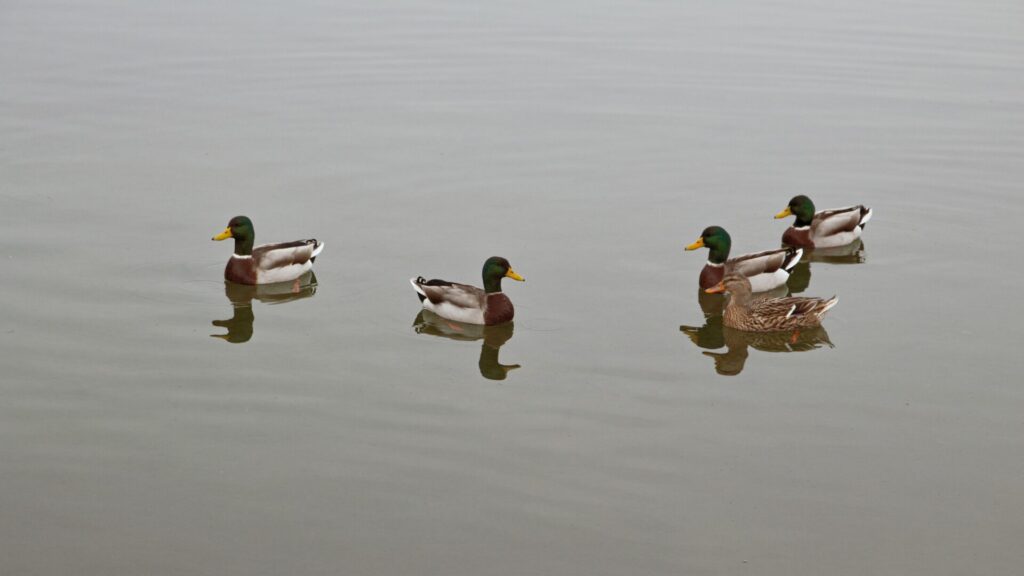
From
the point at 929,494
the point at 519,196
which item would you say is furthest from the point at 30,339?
the point at 929,494

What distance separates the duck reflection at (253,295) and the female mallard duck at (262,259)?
69 mm

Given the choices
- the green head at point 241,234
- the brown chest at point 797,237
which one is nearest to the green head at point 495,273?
the green head at point 241,234

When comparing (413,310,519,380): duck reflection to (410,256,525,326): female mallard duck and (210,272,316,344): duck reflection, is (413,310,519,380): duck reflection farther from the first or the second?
(210,272,316,344): duck reflection

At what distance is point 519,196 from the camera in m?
16.1

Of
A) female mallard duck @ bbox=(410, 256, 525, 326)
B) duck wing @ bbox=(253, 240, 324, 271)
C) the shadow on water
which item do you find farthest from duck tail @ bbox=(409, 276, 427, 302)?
the shadow on water

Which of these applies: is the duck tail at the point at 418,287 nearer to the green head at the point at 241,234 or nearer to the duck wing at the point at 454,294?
the duck wing at the point at 454,294

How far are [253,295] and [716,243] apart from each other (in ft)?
15.1

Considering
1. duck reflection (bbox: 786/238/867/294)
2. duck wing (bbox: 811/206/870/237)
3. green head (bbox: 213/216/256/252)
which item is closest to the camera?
green head (bbox: 213/216/256/252)

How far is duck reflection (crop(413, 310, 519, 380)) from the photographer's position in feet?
39.5

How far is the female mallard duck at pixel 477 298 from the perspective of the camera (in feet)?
41.1

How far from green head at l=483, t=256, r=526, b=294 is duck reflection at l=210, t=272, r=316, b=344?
71.7 inches

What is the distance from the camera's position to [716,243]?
1373 centimetres

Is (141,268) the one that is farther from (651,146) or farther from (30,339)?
(651,146)

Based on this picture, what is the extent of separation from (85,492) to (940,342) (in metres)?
7.27
